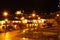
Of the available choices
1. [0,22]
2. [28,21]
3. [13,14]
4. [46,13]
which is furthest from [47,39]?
[46,13]

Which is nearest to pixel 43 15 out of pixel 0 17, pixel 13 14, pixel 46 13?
pixel 46 13

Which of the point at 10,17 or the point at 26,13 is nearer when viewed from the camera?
the point at 10,17

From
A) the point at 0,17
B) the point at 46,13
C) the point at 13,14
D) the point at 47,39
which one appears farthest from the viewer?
the point at 46,13

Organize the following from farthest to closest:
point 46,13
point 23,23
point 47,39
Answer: point 46,13, point 23,23, point 47,39

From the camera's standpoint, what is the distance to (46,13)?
9225cm

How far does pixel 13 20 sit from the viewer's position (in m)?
78.9

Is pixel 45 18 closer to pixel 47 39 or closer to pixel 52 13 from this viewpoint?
pixel 52 13

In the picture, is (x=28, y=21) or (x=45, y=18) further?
(x=45, y=18)

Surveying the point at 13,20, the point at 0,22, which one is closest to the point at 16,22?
the point at 13,20

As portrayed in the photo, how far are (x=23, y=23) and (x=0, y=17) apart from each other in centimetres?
1390

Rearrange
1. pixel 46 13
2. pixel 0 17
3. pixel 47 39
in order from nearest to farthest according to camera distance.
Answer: pixel 47 39 → pixel 0 17 → pixel 46 13

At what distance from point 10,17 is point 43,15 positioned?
17770 mm

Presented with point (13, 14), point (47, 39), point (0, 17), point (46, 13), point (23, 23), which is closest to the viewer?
point (47, 39)

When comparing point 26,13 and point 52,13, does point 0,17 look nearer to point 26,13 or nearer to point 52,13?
point 26,13
